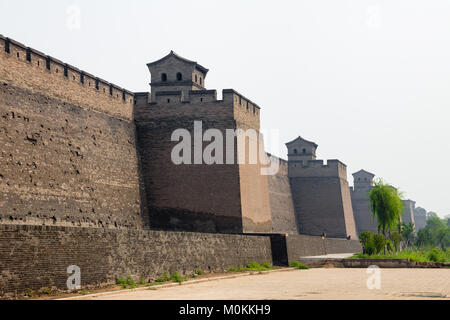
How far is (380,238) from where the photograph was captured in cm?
2133

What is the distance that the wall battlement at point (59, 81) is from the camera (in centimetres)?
1434

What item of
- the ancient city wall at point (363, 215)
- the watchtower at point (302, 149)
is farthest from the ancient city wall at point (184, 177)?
the ancient city wall at point (363, 215)

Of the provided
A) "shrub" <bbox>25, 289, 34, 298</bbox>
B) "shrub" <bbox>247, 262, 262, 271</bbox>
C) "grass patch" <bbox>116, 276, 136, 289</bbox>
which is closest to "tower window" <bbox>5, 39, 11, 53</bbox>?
"grass patch" <bbox>116, 276, 136, 289</bbox>

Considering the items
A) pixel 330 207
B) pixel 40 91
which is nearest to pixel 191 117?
pixel 40 91

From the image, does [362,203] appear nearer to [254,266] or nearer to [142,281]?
[254,266]

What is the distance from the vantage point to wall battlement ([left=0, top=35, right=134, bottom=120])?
14336 mm

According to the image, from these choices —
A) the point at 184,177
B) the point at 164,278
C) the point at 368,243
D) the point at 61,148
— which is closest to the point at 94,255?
the point at 164,278

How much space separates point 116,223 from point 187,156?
3.92 metres

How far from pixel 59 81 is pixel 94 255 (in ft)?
24.3

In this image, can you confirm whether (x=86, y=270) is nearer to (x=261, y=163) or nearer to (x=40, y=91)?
(x=40, y=91)

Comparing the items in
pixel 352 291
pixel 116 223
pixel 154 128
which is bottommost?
pixel 352 291

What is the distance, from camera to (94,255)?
34.5 feet

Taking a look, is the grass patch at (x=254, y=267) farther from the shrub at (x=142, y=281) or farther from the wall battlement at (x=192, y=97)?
the wall battlement at (x=192, y=97)

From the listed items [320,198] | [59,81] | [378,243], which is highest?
[59,81]
